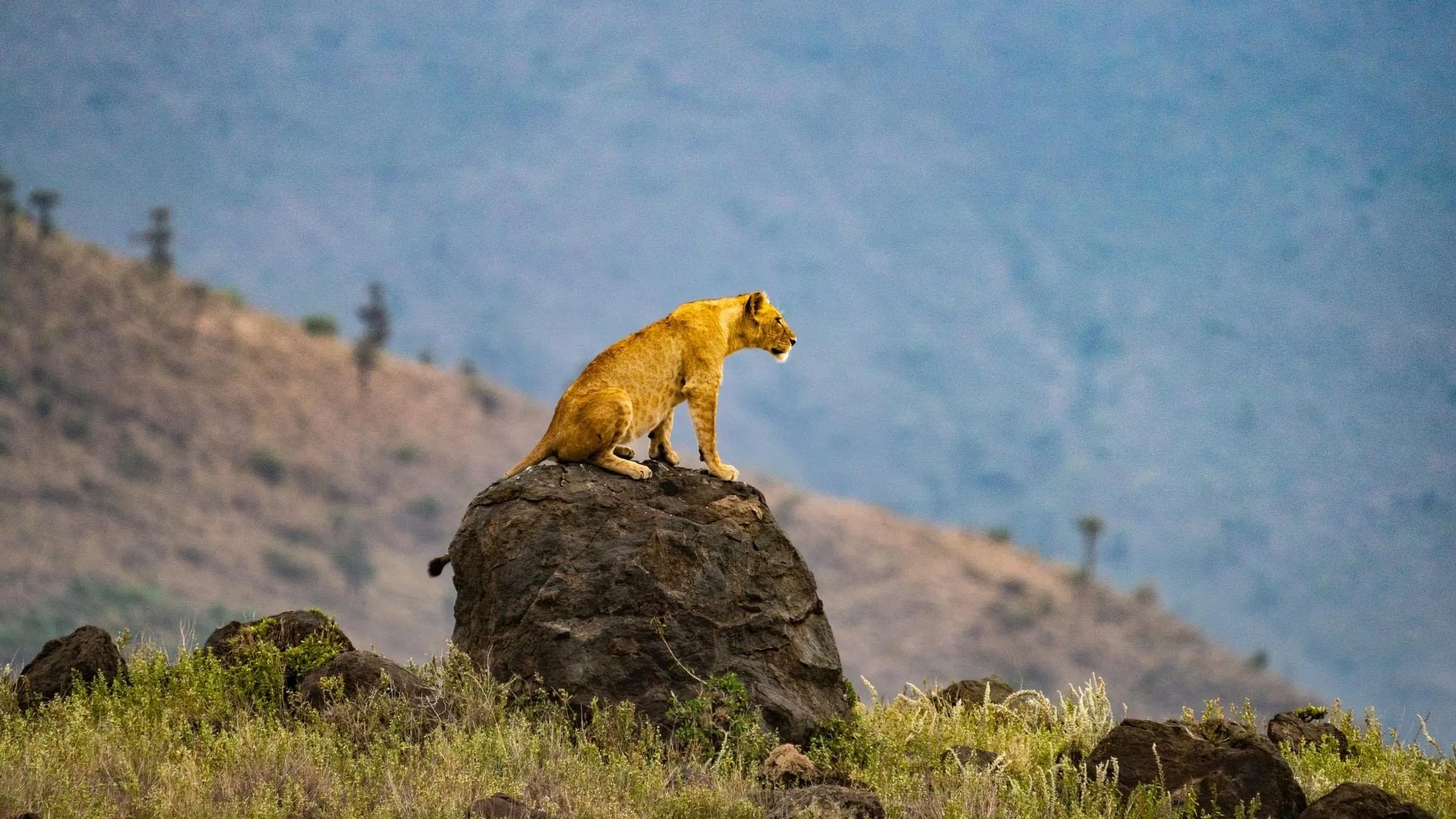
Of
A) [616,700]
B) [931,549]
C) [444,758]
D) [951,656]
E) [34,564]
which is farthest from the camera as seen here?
[931,549]

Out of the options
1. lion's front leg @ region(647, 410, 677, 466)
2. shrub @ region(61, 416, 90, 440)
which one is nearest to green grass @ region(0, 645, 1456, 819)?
lion's front leg @ region(647, 410, 677, 466)

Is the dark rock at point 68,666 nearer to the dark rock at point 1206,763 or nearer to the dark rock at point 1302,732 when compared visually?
the dark rock at point 1206,763

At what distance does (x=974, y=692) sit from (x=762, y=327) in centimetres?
377

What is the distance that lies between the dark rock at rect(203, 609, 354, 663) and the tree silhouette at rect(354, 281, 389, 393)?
64688 mm

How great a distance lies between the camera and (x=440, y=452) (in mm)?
81438

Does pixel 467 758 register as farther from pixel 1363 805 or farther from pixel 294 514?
pixel 294 514

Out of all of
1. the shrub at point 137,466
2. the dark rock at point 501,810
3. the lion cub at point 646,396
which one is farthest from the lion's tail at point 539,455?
the shrub at point 137,466

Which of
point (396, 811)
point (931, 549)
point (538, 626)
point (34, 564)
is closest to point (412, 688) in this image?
point (538, 626)

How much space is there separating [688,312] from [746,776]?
12.8ft

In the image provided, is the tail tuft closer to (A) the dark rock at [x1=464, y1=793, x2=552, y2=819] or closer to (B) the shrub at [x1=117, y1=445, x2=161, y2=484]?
(A) the dark rock at [x1=464, y1=793, x2=552, y2=819]

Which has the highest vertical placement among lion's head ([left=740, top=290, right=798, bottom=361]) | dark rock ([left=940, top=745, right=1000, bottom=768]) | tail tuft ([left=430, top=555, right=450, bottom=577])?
lion's head ([left=740, top=290, right=798, bottom=361])

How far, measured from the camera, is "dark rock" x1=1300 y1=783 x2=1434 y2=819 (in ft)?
33.8

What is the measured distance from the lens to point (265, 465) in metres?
75.9

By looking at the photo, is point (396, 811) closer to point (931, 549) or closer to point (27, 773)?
point (27, 773)
